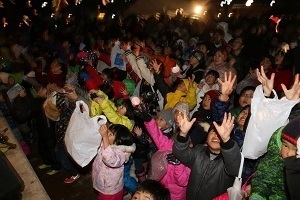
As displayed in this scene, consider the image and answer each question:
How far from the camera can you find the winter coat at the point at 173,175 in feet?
10.8

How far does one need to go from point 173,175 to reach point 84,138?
1.14 m

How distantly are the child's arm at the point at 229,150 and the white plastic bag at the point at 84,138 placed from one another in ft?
4.77

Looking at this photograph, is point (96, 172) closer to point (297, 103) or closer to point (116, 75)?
point (297, 103)

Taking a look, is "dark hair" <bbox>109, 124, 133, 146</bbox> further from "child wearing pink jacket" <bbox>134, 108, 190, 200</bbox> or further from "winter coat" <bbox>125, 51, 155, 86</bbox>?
"winter coat" <bbox>125, 51, 155, 86</bbox>

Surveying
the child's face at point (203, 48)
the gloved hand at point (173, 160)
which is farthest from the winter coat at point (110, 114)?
the child's face at point (203, 48)

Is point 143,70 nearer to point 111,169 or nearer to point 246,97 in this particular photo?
point 246,97

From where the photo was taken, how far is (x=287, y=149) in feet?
7.20

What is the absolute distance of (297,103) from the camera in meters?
2.86

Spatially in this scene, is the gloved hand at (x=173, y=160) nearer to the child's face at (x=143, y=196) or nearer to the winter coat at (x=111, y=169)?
the winter coat at (x=111, y=169)

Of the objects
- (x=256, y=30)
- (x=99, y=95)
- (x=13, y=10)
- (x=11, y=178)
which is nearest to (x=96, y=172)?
(x=99, y=95)

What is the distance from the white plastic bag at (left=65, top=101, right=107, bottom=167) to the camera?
3.43 m

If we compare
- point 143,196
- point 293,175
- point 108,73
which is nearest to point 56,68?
point 108,73

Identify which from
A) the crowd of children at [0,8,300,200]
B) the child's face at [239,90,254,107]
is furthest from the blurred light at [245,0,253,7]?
the child's face at [239,90,254,107]

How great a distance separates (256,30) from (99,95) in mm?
7020
